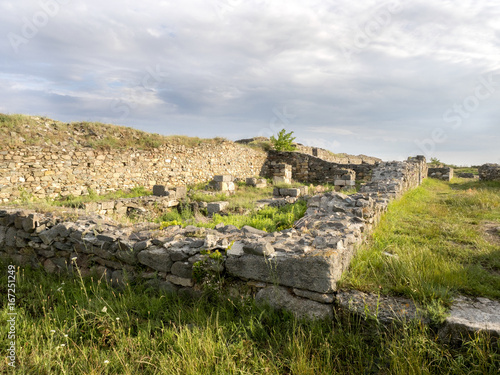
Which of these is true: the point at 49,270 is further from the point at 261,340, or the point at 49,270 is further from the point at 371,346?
the point at 371,346

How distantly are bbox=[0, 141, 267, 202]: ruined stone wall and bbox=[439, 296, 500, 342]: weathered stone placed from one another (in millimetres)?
12501

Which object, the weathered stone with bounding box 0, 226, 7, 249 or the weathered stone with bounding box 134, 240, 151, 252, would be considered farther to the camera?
the weathered stone with bounding box 0, 226, 7, 249

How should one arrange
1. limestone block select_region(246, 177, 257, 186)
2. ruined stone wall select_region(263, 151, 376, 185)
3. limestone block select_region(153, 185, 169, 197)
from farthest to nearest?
ruined stone wall select_region(263, 151, 376, 185) < limestone block select_region(246, 177, 257, 186) < limestone block select_region(153, 185, 169, 197)

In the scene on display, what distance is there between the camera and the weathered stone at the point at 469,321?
2447 millimetres

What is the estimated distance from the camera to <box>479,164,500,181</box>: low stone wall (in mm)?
16331

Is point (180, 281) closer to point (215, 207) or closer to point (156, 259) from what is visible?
point (156, 259)

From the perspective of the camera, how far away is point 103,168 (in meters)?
13.0

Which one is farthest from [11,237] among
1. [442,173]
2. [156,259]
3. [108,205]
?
[442,173]

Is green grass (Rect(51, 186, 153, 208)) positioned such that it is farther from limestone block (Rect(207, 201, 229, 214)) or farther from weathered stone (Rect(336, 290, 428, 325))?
weathered stone (Rect(336, 290, 428, 325))

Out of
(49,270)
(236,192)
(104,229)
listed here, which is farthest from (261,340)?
(236,192)

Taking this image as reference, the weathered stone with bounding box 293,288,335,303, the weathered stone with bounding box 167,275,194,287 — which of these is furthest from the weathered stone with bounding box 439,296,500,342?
the weathered stone with bounding box 167,275,194,287

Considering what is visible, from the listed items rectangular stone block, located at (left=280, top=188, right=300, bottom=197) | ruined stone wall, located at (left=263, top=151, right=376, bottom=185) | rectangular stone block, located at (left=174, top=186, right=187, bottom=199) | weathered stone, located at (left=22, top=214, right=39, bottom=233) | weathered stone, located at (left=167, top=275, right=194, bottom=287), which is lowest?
weathered stone, located at (left=167, top=275, right=194, bottom=287)

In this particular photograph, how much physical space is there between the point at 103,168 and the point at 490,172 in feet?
66.5

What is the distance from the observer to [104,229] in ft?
16.3
